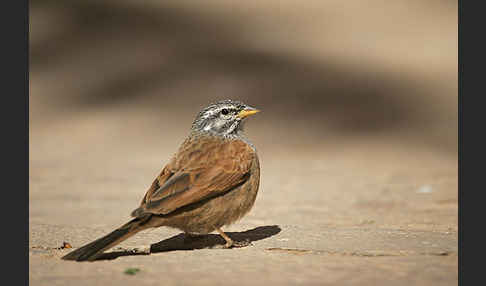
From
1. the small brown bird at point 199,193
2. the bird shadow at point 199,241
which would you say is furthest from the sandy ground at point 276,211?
the small brown bird at point 199,193

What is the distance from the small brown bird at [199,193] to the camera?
4734 millimetres

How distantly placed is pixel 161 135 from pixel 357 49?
6639 millimetres

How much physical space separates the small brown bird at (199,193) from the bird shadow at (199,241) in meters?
0.23

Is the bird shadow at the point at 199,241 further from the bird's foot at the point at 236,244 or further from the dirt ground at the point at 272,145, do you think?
the bird's foot at the point at 236,244

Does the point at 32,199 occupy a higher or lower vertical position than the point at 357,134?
lower

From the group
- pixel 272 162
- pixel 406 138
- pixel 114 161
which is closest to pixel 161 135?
pixel 114 161

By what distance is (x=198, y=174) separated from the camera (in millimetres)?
5090

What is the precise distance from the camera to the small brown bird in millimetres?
4734

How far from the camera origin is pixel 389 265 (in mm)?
4449

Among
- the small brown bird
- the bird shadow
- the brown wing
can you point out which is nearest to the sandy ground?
the bird shadow

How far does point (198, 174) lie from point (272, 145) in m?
6.55

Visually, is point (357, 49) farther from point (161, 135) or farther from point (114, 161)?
point (114, 161)

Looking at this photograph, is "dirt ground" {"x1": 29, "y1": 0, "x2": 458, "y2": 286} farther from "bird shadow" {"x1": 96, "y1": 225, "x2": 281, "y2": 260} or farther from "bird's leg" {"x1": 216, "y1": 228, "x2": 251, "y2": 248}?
"bird's leg" {"x1": 216, "y1": 228, "x2": 251, "y2": 248}

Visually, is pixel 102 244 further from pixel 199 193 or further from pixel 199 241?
pixel 199 241
